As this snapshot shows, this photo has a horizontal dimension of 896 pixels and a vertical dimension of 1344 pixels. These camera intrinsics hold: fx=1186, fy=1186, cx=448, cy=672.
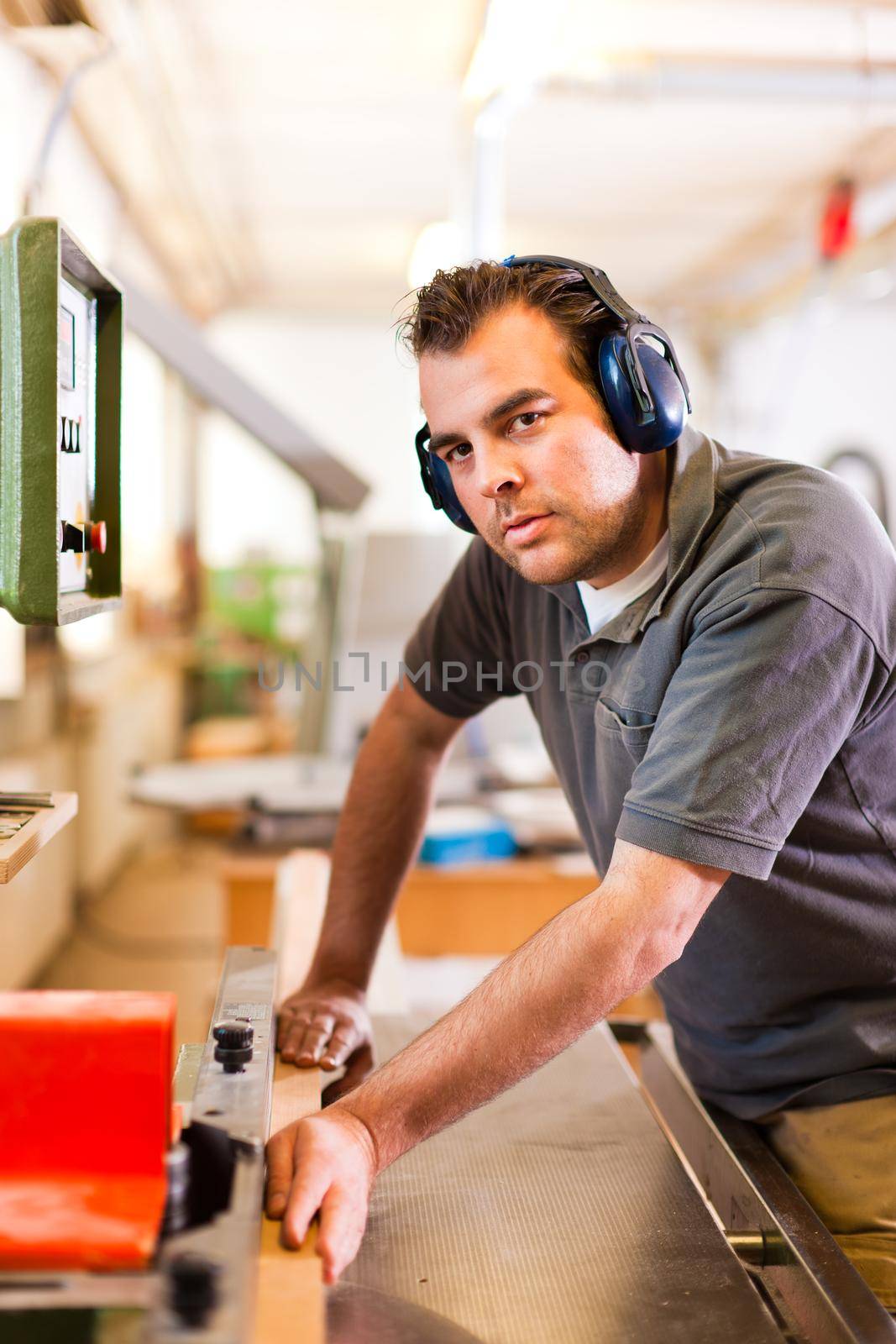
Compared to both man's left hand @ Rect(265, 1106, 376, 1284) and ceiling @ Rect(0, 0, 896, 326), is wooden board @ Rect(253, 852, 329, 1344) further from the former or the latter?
ceiling @ Rect(0, 0, 896, 326)

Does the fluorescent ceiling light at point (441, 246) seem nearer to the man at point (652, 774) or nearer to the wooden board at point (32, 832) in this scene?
the man at point (652, 774)

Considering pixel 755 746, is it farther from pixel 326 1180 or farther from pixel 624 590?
pixel 326 1180

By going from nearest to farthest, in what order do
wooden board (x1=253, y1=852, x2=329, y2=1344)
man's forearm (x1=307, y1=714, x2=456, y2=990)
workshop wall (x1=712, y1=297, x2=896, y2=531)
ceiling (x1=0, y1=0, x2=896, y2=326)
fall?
wooden board (x1=253, y1=852, x2=329, y2=1344) → man's forearm (x1=307, y1=714, x2=456, y2=990) → ceiling (x1=0, y1=0, x2=896, y2=326) → workshop wall (x1=712, y1=297, x2=896, y2=531)

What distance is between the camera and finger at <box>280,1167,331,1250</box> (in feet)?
2.31

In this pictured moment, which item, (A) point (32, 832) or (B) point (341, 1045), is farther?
(B) point (341, 1045)

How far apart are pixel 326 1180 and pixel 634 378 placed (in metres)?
0.68

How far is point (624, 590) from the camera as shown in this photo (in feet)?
3.59

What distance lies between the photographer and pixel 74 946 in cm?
373

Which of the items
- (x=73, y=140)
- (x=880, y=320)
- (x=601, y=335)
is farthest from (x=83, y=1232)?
(x=880, y=320)

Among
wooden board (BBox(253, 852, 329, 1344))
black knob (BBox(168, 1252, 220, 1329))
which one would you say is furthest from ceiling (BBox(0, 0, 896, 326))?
black knob (BBox(168, 1252, 220, 1329))

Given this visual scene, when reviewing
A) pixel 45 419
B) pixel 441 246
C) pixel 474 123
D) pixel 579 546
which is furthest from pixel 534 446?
pixel 474 123

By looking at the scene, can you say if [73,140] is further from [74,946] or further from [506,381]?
[506,381]

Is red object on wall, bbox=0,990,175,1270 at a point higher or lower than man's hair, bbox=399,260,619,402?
lower

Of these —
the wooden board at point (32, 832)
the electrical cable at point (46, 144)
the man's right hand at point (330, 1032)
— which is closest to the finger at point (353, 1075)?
the man's right hand at point (330, 1032)
